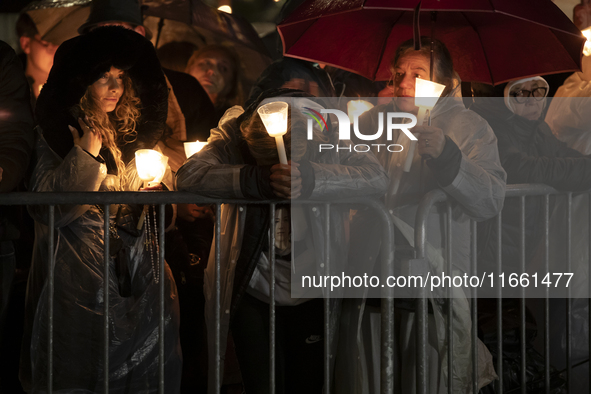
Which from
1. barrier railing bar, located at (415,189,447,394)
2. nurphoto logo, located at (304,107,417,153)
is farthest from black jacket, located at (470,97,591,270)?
nurphoto logo, located at (304,107,417,153)

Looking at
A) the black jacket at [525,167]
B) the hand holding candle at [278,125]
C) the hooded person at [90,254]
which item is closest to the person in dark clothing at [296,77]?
the hooded person at [90,254]

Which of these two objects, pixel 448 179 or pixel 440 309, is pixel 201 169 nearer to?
pixel 448 179

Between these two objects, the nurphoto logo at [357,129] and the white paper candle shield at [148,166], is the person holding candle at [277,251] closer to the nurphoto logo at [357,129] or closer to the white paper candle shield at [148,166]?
the nurphoto logo at [357,129]

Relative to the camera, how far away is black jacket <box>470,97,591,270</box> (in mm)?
2896

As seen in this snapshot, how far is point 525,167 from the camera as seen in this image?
3127 mm

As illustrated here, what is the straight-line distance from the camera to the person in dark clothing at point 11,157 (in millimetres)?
2854

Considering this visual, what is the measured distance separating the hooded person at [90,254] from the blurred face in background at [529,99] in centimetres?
254

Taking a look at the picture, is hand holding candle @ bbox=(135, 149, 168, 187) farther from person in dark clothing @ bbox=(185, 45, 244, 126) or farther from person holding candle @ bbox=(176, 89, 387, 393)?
person in dark clothing @ bbox=(185, 45, 244, 126)

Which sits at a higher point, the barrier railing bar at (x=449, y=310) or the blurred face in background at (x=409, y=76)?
the blurred face in background at (x=409, y=76)

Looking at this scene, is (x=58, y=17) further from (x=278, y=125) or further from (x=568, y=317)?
(x=568, y=317)

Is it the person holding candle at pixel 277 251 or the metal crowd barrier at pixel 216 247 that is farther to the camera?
the person holding candle at pixel 277 251

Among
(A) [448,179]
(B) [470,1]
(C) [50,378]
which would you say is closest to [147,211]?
(C) [50,378]

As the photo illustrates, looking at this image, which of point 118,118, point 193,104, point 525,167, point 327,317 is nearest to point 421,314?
point 327,317

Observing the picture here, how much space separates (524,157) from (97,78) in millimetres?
2581
